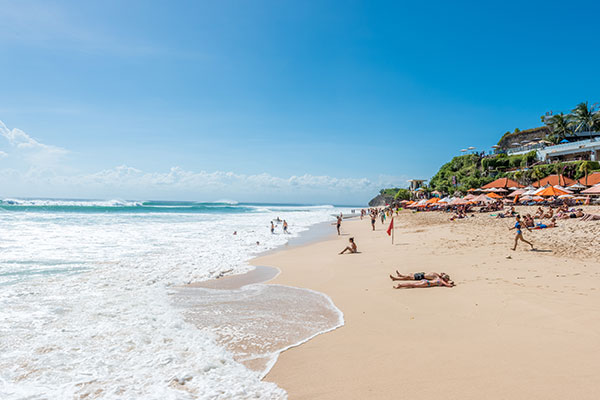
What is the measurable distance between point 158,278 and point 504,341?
989 centimetres

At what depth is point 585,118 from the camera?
174 ft

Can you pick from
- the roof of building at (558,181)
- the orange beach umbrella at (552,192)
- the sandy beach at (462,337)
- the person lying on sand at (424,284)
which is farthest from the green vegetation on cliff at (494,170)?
the person lying on sand at (424,284)

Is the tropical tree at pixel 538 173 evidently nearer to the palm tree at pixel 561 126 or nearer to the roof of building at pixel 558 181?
the roof of building at pixel 558 181

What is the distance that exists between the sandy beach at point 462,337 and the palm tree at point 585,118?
5956 centimetres

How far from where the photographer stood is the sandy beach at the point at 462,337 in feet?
12.9

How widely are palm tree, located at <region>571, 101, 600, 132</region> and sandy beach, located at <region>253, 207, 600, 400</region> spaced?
59.6 meters

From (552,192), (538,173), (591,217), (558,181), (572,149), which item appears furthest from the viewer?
(572,149)

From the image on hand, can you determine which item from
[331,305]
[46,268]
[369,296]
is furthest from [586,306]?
[46,268]

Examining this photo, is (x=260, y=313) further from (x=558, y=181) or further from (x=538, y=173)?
(x=538, y=173)

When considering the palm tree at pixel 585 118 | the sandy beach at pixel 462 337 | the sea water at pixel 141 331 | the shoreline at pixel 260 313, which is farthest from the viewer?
the palm tree at pixel 585 118

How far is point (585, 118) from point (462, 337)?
68.9 m

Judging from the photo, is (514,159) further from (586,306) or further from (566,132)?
(586,306)

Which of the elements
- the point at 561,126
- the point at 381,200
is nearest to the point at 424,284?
the point at 561,126

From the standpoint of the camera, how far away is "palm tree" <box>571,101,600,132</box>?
5266cm
